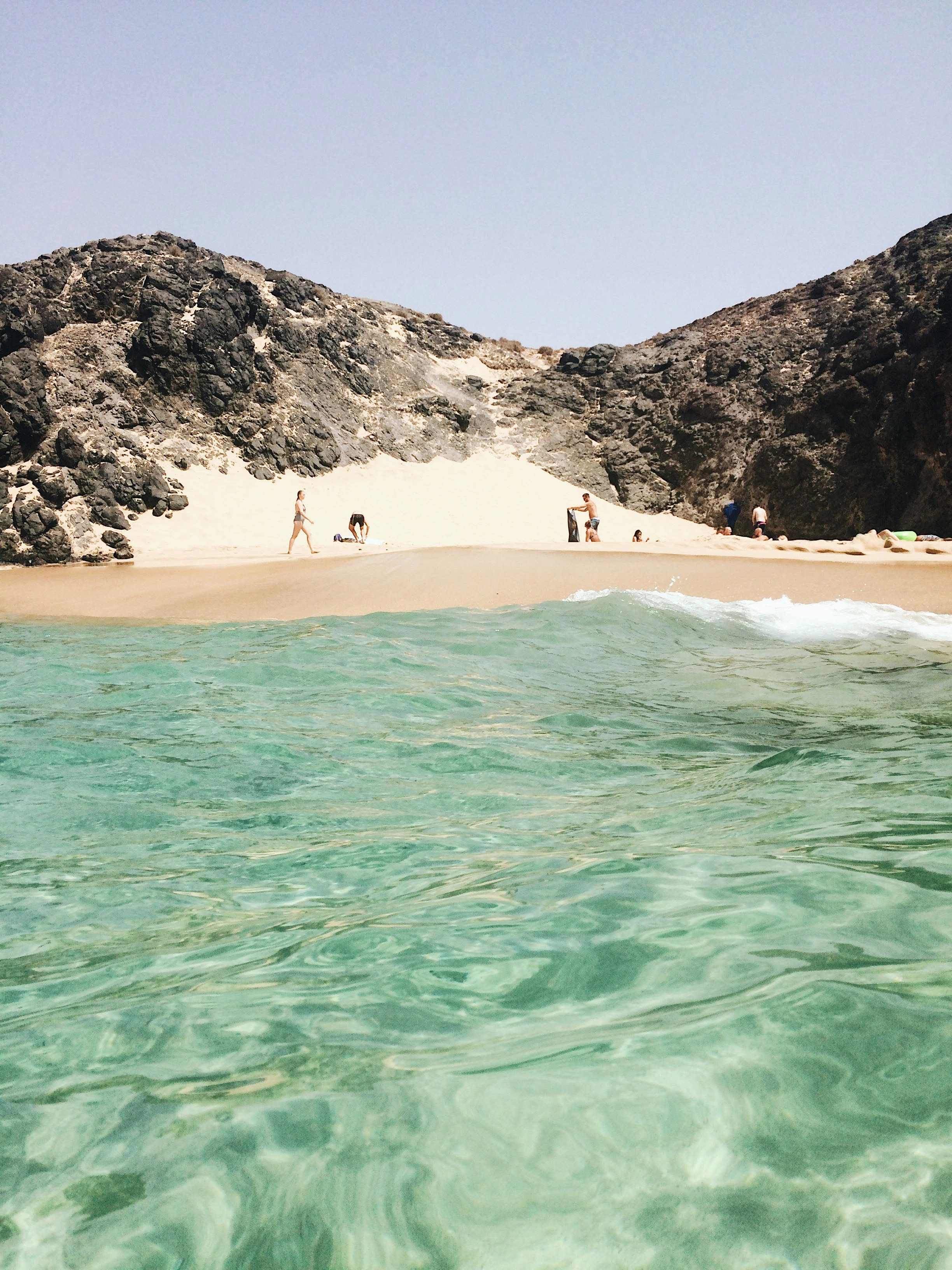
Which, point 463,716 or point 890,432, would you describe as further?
point 890,432

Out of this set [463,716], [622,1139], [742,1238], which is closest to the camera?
[742,1238]

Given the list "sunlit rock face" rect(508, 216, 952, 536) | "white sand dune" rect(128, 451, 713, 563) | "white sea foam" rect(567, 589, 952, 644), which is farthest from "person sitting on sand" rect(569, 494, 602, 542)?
"sunlit rock face" rect(508, 216, 952, 536)

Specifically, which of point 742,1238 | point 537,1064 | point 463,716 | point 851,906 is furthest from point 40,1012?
point 463,716

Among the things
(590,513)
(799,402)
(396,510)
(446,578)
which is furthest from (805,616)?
(799,402)

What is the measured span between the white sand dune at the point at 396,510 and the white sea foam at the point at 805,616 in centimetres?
1388

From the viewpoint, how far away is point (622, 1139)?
133 cm

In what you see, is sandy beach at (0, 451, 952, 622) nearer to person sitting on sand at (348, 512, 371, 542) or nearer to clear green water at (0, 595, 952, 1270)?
person sitting on sand at (348, 512, 371, 542)

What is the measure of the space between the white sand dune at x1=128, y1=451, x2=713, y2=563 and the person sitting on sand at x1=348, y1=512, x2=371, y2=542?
0.71 metres

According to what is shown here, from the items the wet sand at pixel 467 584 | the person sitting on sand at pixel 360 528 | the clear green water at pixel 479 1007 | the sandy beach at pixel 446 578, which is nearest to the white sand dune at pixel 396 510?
the person sitting on sand at pixel 360 528

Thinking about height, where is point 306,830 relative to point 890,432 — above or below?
below

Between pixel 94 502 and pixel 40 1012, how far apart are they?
84.2ft

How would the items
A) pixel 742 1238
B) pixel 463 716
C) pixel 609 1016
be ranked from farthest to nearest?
pixel 463 716, pixel 609 1016, pixel 742 1238

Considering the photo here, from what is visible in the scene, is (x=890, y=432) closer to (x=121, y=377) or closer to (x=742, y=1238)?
(x=121, y=377)

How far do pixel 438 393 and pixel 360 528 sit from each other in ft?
52.7
